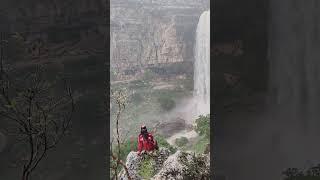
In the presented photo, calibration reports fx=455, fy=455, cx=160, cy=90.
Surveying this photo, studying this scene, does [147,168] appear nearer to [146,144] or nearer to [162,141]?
[146,144]

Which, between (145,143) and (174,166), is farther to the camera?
(145,143)

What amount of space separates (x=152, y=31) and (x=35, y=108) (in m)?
2.75

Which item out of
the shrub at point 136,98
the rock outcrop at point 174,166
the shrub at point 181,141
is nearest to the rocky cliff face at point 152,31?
the shrub at point 136,98

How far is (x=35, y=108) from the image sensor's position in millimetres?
3016

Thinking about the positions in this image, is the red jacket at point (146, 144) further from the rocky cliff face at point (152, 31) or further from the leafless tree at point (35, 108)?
the leafless tree at point (35, 108)

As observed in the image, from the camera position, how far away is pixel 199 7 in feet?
18.2

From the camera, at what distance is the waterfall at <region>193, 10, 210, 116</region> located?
5309mm

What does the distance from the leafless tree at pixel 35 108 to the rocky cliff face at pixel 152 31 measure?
2038 mm

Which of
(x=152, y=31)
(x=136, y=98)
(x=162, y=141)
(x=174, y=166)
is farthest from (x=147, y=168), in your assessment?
(x=152, y=31)

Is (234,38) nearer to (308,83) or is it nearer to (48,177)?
(308,83)

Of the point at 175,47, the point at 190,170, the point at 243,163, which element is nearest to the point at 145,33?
the point at 175,47

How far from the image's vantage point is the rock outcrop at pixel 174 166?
4074mm

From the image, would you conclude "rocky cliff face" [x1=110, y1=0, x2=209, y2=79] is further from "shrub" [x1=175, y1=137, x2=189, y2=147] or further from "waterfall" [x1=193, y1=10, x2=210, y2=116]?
"shrub" [x1=175, y1=137, x2=189, y2=147]

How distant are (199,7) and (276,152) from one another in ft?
8.23
